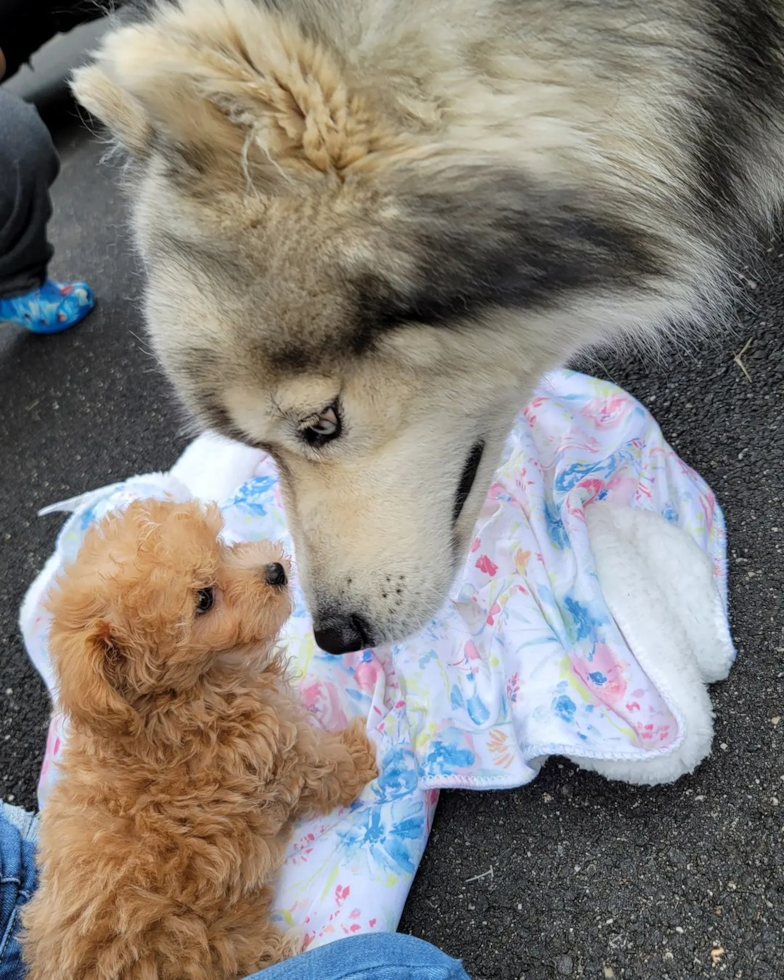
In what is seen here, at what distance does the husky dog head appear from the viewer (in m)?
1.17

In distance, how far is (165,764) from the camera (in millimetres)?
1607

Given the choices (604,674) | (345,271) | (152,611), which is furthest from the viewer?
(604,674)

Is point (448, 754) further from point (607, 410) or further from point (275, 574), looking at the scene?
point (607, 410)

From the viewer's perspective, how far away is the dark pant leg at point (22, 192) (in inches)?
135

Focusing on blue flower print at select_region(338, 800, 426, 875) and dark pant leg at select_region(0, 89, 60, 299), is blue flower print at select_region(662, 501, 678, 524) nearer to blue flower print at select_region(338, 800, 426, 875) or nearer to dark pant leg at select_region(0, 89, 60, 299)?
blue flower print at select_region(338, 800, 426, 875)

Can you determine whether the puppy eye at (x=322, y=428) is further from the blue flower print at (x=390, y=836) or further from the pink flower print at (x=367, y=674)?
the blue flower print at (x=390, y=836)

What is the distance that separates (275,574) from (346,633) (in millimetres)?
218

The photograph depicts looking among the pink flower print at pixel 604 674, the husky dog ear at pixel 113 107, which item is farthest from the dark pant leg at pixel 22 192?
the pink flower print at pixel 604 674

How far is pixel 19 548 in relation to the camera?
10.1 ft

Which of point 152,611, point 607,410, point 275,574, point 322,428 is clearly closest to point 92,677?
point 152,611

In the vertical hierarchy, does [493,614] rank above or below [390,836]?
above

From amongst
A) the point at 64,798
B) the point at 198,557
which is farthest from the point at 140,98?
the point at 64,798

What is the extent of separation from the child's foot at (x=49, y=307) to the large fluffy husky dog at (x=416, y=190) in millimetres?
2432

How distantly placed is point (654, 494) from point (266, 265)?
129cm
